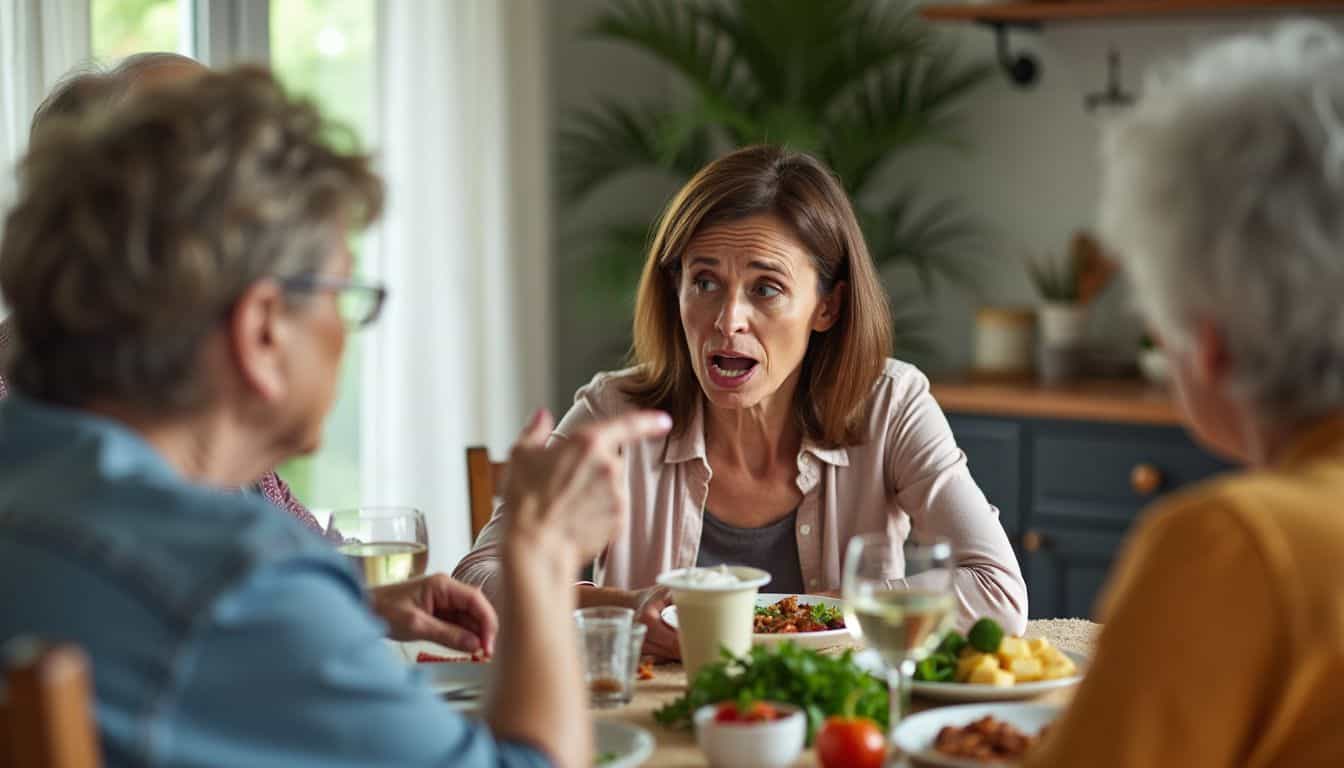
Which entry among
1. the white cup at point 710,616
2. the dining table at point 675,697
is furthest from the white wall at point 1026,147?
the white cup at point 710,616

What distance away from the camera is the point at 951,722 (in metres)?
1.58

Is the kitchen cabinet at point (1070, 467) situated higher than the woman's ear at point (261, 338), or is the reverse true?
the woman's ear at point (261, 338)

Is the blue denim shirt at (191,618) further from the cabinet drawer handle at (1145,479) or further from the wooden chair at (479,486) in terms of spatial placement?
the cabinet drawer handle at (1145,479)

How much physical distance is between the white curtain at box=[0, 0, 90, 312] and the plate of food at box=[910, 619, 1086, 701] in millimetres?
2069

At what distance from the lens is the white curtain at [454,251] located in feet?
13.9

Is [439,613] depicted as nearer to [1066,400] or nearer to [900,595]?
[900,595]

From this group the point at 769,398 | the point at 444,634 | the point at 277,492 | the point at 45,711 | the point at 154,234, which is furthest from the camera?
the point at 769,398

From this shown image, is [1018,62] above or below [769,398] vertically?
above

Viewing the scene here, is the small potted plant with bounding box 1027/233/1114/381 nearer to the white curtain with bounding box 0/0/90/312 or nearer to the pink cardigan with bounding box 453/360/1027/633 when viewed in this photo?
the pink cardigan with bounding box 453/360/1027/633

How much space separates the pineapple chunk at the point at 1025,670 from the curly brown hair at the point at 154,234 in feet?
3.02

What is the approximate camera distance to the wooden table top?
3.88 metres

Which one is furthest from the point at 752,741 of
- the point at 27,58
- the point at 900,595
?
the point at 27,58

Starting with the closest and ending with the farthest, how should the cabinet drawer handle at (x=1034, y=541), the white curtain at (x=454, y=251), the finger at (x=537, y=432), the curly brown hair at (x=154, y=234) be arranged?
the curly brown hair at (x=154, y=234), the finger at (x=537, y=432), the cabinet drawer handle at (x=1034, y=541), the white curtain at (x=454, y=251)

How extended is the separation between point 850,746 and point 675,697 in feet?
1.31
